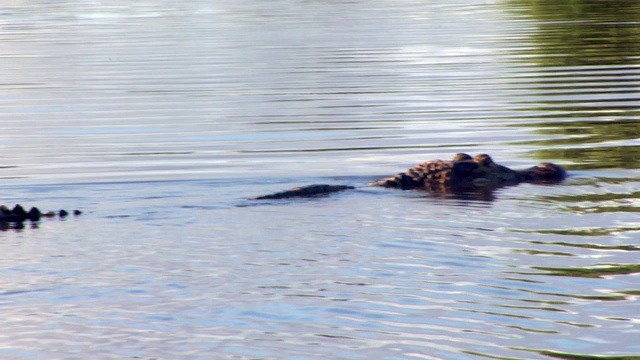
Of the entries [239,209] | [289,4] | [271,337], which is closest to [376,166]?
[239,209]

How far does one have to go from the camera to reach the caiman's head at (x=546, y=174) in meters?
15.2

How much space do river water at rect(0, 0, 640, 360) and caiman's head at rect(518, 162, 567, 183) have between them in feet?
1.07

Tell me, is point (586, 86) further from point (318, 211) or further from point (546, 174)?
point (318, 211)

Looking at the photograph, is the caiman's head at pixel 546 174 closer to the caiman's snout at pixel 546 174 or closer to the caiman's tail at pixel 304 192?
the caiman's snout at pixel 546 174

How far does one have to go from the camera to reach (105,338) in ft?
28.7

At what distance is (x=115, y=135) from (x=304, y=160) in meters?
4.13

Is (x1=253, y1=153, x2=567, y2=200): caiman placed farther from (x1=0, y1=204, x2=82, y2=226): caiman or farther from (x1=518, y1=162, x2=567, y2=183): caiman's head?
(x1=0, y1=204, x2=82, y2=226): caiman

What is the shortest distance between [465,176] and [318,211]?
8.89 ft

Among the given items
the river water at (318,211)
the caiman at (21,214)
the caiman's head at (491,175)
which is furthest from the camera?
the caiman's head at (491,175)

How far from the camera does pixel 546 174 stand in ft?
50.0

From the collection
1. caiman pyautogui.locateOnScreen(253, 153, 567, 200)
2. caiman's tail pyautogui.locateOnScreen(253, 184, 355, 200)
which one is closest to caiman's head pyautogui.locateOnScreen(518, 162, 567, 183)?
caiman pyautogui.locateOnScreen(253, 153, 567, 200)

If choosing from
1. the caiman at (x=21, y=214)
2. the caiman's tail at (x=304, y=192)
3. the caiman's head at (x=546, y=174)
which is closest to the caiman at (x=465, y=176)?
the caiman's head at (x=546, y=174)

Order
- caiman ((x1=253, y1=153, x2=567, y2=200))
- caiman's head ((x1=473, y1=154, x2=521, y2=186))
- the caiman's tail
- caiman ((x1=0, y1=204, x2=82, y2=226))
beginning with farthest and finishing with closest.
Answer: caiman's head ((x1=473, y1=154, x2=521, y2=186)) → caiman ((x1=253, y1=153, x2=567, y2=200)) → the caiman's tail → caiman ((x1=0, y1=204, x2=82, y2=226))

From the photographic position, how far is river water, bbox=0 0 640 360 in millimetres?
8883
